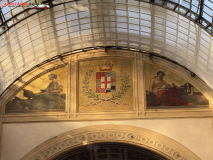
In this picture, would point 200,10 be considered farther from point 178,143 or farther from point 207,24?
point 178,143

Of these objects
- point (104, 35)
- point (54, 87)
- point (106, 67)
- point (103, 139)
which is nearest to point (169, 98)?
point (106, 67)

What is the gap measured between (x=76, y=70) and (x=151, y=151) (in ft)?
23.7

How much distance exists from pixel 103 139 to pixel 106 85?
3.65 metres

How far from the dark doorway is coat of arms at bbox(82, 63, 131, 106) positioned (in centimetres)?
279

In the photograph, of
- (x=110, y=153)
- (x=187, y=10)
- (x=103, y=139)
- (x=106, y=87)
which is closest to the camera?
(x=187, y=10)

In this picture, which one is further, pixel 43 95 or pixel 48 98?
pixel 43 95

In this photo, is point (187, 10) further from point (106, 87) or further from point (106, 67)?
point (106, 87)

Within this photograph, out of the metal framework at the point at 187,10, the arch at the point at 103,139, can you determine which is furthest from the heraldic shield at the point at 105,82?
the metal framework at the point at 187,10

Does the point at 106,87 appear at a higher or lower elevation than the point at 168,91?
higher

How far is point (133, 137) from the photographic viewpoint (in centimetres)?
2091

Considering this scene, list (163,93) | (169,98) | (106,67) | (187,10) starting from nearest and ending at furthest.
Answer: (187,10), (169,98), (163,93), (106,67)

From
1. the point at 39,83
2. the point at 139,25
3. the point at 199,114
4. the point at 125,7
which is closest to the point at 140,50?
the point at 139,25

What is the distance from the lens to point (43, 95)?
22781 mm

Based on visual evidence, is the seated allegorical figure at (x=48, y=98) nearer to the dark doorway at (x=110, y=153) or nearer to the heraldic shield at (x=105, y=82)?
the heraldic shield at (x=105, y=82)
